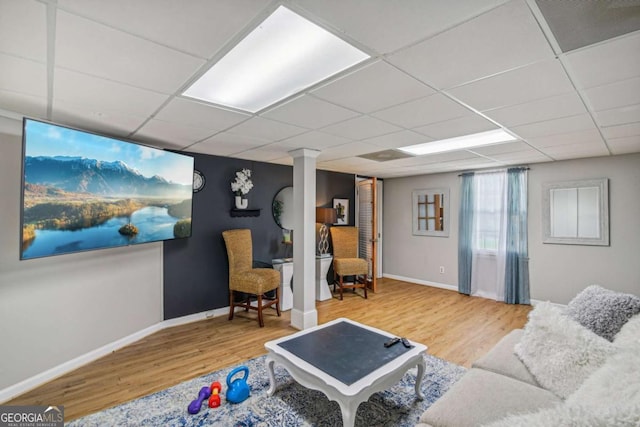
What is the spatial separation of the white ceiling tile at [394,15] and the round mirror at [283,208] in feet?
12.0

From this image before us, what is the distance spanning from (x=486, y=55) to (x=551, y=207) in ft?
13.8

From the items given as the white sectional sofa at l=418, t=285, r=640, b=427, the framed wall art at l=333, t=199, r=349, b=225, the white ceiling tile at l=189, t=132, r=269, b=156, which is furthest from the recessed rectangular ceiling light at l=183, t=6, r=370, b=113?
the framed wall art at l=333, t=199, r=349, b=225

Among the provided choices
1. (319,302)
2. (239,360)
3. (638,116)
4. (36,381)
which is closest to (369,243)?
(319,302)

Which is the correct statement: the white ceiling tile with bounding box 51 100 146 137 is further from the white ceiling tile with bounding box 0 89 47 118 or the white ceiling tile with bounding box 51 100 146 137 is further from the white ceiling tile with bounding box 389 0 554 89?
the white ceiling tile with bounding box 389 0 554 89

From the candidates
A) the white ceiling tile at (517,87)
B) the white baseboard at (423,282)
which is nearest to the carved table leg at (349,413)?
the white ceiling tile at (517,87)

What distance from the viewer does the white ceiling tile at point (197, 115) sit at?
215 cm

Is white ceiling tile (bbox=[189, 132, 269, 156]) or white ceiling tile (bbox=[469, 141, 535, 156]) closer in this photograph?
white ceiling tile (bbox=[189, 132, 269, 156])

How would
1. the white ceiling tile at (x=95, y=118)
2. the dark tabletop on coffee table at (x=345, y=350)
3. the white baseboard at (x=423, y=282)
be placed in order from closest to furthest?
the dark tabletop on coffee table at (x=345, y=350) < the white ceiling tile at (x=95, y=118) < the white baseboard at (x=423, y=282)

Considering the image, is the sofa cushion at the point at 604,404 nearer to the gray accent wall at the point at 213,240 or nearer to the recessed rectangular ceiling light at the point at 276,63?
the recessed rectangular ceiling light at the point at 276,63

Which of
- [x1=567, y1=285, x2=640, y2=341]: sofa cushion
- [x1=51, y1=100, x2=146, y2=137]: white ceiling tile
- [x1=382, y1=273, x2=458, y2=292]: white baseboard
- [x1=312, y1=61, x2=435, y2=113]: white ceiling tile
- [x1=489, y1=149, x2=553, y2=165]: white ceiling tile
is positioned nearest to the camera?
[x1=312, y1=61, x2=435, y2=113]: white ceiling tile

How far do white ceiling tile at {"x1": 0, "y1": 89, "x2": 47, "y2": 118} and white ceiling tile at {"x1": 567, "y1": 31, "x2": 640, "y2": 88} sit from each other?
132 inches

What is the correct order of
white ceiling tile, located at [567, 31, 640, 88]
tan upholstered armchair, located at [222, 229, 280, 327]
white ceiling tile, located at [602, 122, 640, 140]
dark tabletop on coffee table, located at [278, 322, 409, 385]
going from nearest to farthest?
white ceiling tile, located at [567, 31, 640, 88] < dark tabletop on coffee table, located at [278, 322, 409, 385] < white ceiling tile, located at [602, 122, 640, 140] < tan upholstered armchair, located at [222, 229, 280, 327]

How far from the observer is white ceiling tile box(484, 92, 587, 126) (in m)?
2.03

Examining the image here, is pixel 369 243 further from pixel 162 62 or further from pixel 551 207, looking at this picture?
→ pixel 162 62
